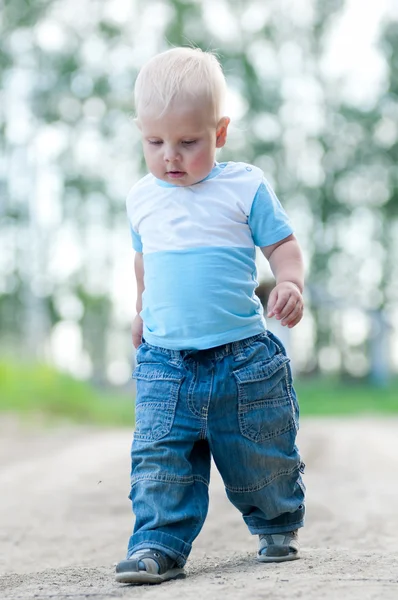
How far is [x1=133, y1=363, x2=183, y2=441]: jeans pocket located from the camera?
2578mm

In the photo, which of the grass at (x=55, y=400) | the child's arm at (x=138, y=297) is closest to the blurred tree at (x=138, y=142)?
the grass at (x=55, y=400)

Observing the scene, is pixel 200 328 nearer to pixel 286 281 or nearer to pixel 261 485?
pixel 286 281

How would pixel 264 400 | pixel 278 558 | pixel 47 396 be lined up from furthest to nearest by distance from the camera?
pixel 47 396 → pixel 278 558 → pixel 264 400

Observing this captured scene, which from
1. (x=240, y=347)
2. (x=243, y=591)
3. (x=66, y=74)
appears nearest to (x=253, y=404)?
(x=240, y=347)

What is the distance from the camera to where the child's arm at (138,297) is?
287 centimetres

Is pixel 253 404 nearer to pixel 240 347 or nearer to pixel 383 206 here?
pixel 240 347

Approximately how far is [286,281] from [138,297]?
20.9 inches

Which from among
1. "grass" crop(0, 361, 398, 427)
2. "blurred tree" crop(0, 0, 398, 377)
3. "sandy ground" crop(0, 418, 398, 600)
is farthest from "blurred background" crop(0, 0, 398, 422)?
"sandy ground" crop(0, 418, 398, 600)

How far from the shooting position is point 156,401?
8.55ft

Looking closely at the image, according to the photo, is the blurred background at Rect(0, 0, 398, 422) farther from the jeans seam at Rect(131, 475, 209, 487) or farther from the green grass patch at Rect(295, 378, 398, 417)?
the jeans seam at Rect(131, 475, 209, 487)

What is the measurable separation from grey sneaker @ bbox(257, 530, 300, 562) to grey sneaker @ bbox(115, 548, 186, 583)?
342 mm

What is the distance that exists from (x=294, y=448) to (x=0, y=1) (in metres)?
17.8

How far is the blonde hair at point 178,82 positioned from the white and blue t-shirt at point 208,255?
22 centimetres

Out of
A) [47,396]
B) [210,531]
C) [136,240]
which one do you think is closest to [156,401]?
[136,240]
